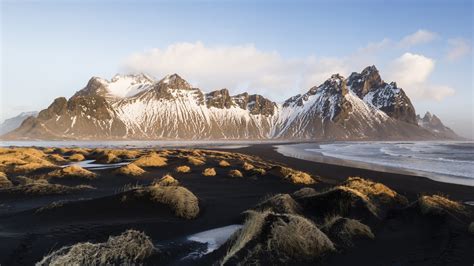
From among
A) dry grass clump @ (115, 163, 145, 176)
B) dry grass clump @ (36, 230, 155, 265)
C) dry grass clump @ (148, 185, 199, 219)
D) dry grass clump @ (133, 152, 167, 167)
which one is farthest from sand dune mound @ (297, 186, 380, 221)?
dry grass clump @ (133, 152, 167, 167)

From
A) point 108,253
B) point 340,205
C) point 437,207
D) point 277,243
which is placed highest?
point 437,207

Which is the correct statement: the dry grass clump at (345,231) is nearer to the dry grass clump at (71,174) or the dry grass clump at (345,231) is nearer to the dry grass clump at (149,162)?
the dry grass clump at (71,174)

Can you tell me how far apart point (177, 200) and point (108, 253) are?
5708 mm

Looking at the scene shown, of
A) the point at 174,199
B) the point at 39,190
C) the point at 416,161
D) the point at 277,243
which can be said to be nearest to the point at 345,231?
the point at 277,243

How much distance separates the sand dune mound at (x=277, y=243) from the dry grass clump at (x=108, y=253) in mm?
2214

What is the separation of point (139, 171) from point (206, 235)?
18.8 metres

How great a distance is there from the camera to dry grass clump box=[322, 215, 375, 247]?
10.9m

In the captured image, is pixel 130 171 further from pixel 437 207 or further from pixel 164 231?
pixel 437 207

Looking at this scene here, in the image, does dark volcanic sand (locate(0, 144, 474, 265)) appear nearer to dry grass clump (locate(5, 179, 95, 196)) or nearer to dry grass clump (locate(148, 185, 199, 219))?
dry grass clump (locate(148, 185, 199, 219))

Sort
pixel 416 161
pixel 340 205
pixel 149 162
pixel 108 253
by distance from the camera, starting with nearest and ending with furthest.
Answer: pixel 108 253
pixel 340 205
pixel 149 162
pixel 416 161

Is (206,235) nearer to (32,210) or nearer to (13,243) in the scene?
(13,243)

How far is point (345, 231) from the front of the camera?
440 inches

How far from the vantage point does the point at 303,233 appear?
32.3ft

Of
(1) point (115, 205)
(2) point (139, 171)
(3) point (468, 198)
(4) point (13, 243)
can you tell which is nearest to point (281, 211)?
(1) point (115, 205)
